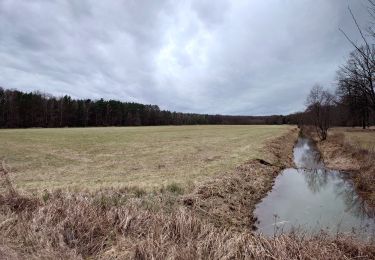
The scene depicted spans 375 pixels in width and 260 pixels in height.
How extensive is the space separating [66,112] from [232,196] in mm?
109735

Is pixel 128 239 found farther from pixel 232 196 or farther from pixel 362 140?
pixel 362 140

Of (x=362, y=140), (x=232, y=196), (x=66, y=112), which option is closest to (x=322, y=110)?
(x=362, y=140)

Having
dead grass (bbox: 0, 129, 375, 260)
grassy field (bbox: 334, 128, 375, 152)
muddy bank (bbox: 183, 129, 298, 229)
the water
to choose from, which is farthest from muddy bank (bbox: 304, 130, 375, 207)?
dead grass (bbox: 0, 129, 375, 260)

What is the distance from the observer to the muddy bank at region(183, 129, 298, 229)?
1080 centimetres

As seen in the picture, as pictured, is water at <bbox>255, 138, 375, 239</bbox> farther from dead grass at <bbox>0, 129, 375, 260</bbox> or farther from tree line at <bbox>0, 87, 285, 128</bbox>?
tree line at <bbox>0, 87, 285, 128</bbox>

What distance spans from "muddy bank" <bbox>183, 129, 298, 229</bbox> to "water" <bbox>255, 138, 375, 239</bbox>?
0.46 meters

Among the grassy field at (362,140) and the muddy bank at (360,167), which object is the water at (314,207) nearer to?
the muddy bank at (360,167)

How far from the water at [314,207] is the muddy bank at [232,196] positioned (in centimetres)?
46

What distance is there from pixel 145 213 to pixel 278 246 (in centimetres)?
341

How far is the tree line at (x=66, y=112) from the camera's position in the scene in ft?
321

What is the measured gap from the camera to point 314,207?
44.8 ft

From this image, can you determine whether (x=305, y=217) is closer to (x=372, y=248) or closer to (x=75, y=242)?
(x=372, y=248)

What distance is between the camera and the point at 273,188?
666 inches

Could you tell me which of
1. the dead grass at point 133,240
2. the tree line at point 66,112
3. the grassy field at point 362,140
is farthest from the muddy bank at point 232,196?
the tree line at point 66,112
